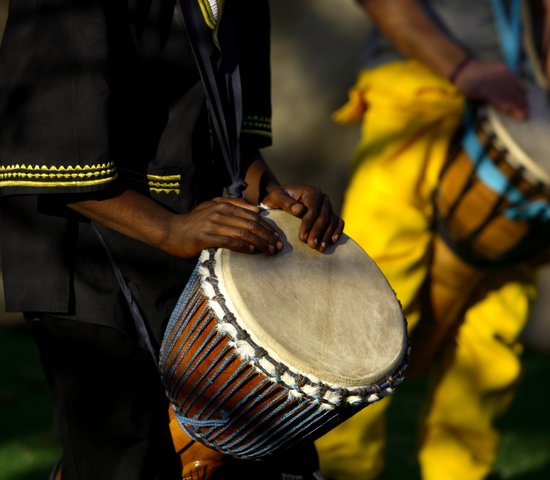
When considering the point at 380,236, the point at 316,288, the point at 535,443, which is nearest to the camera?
the point at 316,288

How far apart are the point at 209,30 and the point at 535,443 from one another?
2.64 metres

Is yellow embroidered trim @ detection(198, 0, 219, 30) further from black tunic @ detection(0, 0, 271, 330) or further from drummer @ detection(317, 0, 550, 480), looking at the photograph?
drummer @ detection(317, 0, 550, 480)

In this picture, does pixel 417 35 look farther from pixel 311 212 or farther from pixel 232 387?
pixel 232 387

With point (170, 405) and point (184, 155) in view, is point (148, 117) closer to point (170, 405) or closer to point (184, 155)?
point (184, 155)

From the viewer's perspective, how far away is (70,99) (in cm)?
209

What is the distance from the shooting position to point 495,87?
11.5ft

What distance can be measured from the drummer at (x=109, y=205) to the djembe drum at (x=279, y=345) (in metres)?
0.05

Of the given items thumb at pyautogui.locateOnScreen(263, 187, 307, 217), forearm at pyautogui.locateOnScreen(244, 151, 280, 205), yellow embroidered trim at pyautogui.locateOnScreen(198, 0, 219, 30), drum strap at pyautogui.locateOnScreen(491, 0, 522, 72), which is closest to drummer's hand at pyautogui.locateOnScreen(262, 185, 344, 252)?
thumb at pyautogui.locateOnScreen(263, 187, 307, 217)

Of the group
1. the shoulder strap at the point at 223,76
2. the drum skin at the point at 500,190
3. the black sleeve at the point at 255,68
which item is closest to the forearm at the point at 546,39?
the drum skin at the point at 500,190

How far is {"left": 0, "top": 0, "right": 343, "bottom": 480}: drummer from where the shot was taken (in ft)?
6.88

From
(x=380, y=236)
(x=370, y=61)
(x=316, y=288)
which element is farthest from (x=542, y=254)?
(x=316, y=288)

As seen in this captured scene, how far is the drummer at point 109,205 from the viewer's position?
2.10 meters

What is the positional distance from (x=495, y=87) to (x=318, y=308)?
4.91ft

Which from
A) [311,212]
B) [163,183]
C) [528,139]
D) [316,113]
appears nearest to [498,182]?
[528,139]
